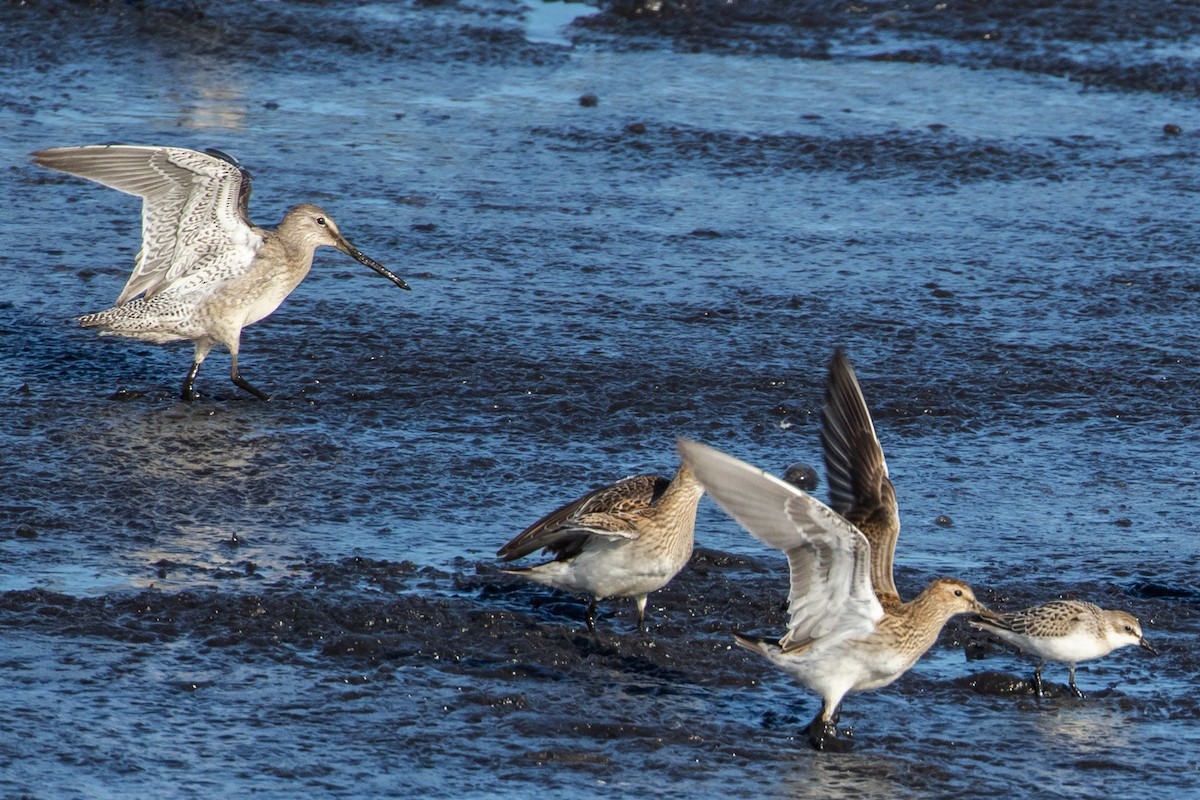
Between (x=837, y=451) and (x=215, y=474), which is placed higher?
(x=837, y=451)

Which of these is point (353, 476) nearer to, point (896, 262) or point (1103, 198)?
point (896, 262)

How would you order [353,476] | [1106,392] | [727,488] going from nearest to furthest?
1. [727,488]
2. [353,476]
3. [1106,392]

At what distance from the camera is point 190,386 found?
343 inches

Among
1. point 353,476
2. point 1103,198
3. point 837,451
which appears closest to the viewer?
point 837,451

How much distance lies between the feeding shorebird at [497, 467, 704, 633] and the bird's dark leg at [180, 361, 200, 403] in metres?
2.68

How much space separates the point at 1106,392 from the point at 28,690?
553 centimetres

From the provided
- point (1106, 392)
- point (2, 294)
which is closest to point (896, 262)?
point (1106, 392)

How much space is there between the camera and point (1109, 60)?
1494 centimetres

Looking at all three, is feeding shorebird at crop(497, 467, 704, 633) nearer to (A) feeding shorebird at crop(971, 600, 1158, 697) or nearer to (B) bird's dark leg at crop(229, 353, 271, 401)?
(A) feeding shorebird at crop(971, 600, 1158, 697)

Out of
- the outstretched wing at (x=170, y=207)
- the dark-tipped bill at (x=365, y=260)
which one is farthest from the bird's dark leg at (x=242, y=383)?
the dark-tipped bill at (x=365, y=260)

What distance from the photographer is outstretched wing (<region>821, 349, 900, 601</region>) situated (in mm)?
6379

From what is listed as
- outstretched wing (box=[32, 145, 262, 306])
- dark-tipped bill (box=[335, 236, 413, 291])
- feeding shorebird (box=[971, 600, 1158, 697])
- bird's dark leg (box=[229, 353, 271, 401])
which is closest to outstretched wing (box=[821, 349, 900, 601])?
feeding shorebird (box=[971, 600, 1158, 697])

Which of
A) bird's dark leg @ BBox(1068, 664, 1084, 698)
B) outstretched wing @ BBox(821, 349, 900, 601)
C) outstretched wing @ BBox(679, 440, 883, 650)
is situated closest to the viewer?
outstretched wing @ BBox(679, 440, 883, 650)

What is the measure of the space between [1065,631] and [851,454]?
1.01 m
